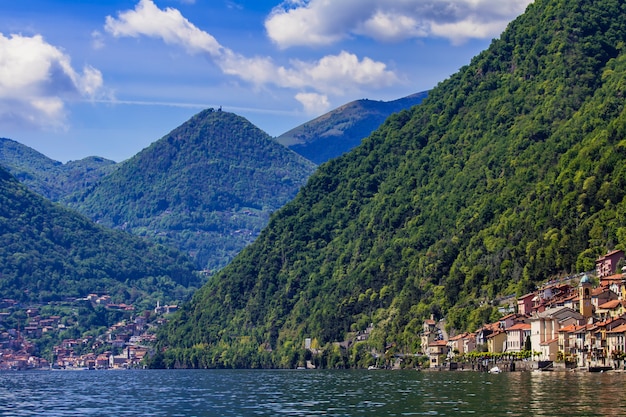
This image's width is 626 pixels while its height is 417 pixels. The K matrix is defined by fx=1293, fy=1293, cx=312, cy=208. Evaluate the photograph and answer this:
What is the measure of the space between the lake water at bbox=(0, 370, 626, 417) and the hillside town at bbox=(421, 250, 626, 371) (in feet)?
21.9

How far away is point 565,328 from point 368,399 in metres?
49.1

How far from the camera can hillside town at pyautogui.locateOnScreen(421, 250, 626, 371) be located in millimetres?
135500

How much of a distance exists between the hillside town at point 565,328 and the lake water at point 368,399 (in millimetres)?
6687

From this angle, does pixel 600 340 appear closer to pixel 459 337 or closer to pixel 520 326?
pixel 520 326

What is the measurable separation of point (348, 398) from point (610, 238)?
230ft

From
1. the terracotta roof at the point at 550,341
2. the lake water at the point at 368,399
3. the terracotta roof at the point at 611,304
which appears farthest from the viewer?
the terracotta roof at the point at 550,341

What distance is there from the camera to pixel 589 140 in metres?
192

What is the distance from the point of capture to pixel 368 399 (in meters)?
102

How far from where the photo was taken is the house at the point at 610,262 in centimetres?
15425

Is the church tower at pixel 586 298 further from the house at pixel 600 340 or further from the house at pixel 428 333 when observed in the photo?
the house at pixel 428 333

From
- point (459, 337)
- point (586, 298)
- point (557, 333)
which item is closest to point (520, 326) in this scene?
point (557, 333)

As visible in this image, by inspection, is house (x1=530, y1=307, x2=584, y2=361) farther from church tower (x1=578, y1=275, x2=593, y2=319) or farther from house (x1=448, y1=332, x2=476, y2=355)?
house (x1=448, y1=332, x2=476, y2=355)

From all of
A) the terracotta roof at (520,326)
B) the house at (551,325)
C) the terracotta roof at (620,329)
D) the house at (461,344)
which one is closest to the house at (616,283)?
the house at (551,325)

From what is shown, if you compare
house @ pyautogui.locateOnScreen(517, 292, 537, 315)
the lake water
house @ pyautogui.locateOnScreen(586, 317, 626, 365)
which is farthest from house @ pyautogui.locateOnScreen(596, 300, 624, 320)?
house @ pyautogui.locateOnScreen(517, 292, 537, 315)
